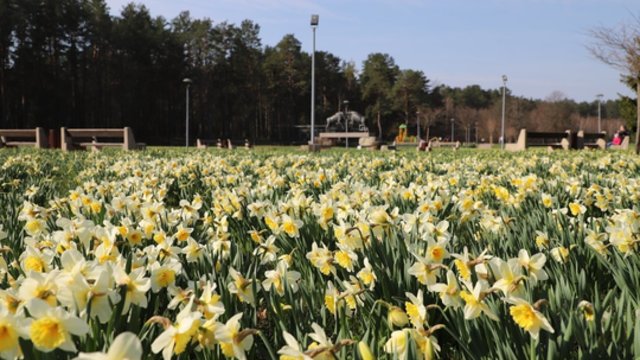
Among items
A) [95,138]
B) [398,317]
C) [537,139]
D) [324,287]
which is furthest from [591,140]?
[398,317]

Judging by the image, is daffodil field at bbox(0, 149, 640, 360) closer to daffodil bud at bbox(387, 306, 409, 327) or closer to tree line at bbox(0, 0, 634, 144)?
daffodil bud at bbox(387, 306, 409, 327)

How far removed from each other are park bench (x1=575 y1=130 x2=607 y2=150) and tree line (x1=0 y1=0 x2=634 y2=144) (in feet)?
64.1

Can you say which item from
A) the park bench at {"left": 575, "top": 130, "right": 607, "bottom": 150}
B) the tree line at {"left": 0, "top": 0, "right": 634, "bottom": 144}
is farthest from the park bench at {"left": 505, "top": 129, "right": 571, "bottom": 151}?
the tree line at {"left": 0, "top": 0, "right": 634, "bottom": 144}

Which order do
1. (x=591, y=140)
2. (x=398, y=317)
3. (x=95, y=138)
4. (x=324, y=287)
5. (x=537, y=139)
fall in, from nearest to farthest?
(x=398, y=317) < (x=324, y=287) < (x=95, y=138) < (x=537, y=139) < (x=591, y=140)

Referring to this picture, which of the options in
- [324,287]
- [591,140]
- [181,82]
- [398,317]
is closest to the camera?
[398,317]

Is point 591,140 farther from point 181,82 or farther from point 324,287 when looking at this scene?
point 181,82

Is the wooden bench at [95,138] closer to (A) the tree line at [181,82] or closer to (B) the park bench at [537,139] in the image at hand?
(B) the park bench at [537,139]

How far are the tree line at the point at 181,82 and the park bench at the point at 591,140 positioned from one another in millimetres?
19534

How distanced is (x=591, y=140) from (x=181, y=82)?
143 ft

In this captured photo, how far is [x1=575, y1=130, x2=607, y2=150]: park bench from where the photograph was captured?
847 inches

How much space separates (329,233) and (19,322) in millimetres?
1791

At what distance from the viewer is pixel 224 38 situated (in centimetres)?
5734

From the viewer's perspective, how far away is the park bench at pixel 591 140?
21509 millimetres

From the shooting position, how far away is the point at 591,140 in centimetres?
2506
